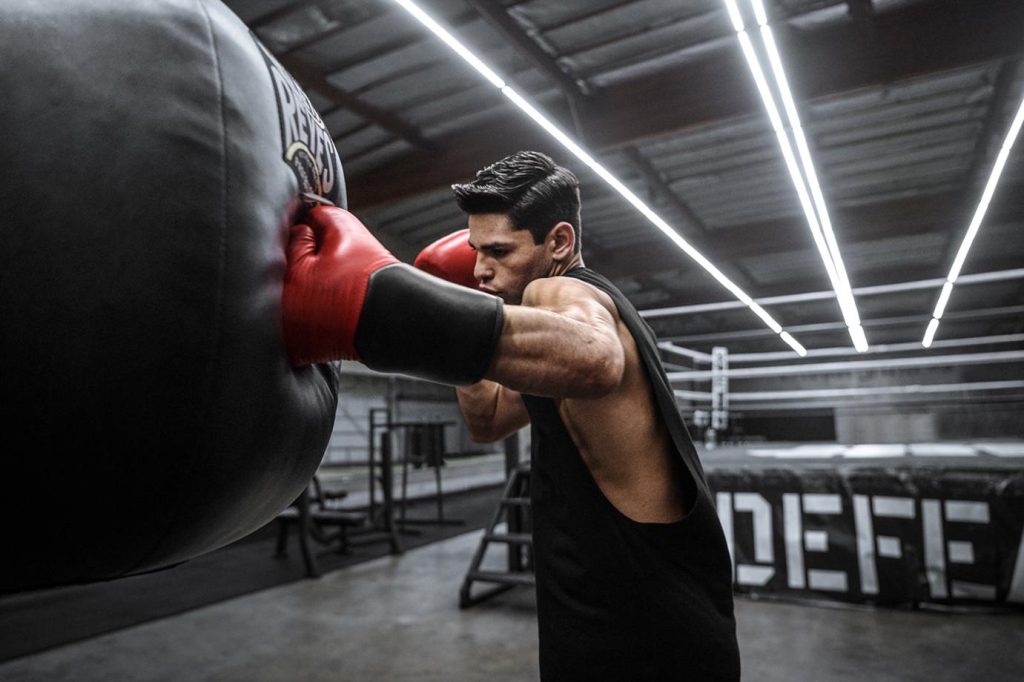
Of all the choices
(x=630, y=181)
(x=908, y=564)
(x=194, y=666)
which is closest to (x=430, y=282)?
(x=194, y=666)

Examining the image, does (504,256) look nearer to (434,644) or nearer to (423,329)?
(423,329)

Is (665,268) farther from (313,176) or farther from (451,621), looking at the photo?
(313,176)

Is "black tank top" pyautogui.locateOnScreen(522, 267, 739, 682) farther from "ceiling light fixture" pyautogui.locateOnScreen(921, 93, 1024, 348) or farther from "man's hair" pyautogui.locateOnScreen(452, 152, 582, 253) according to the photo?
"ceiling light fixture" pyautogui.locateOnScreen(921, 93, 1024, 348)

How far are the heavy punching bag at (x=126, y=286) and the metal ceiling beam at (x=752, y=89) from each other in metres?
3.97

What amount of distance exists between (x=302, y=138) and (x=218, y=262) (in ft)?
0.89

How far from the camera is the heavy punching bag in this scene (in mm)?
687

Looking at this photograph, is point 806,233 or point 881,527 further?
point 806,233

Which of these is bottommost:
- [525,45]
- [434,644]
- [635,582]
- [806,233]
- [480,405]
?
[434,644]

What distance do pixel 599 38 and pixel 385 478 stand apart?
399 cm

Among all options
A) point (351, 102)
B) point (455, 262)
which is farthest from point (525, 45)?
point (455, 262)

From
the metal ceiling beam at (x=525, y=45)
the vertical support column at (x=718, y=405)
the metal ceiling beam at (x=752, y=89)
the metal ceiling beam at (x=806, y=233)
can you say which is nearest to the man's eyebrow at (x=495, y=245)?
the metal ceiling beam at (x=525, y=45)

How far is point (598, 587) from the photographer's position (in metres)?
1.19

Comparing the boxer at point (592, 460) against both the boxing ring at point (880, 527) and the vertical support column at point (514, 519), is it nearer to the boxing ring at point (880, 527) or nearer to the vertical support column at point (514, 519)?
the boxing ring at point (880, 527)

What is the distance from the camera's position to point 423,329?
83 centimetres
